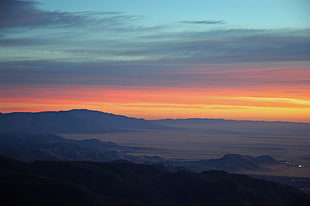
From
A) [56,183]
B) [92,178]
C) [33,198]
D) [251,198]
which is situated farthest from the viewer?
[92,178]

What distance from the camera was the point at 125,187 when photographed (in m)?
112

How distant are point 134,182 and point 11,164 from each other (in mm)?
35843

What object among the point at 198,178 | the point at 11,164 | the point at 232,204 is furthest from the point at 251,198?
the point at 11,164

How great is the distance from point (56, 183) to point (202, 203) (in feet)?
112

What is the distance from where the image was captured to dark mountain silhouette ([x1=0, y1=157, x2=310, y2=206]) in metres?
94.7

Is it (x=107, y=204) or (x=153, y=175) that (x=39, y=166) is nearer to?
(x=153, y=175)

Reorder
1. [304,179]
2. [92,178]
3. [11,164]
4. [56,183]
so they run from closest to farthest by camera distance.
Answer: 1. [56,183]
2. [92,178]
3. [11,164]
4. [304,179]

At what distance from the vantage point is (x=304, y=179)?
191 meters

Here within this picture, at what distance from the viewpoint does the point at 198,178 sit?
410ft

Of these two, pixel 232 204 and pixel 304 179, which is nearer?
pixel 232 204

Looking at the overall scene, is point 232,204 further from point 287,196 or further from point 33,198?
point 33,198

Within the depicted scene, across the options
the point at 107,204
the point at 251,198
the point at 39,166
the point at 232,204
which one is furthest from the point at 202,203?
the point at 39,166

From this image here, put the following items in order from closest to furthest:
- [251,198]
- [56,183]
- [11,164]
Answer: [56,183]
[251,198]
[11,164]

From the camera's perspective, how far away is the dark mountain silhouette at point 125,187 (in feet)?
311
